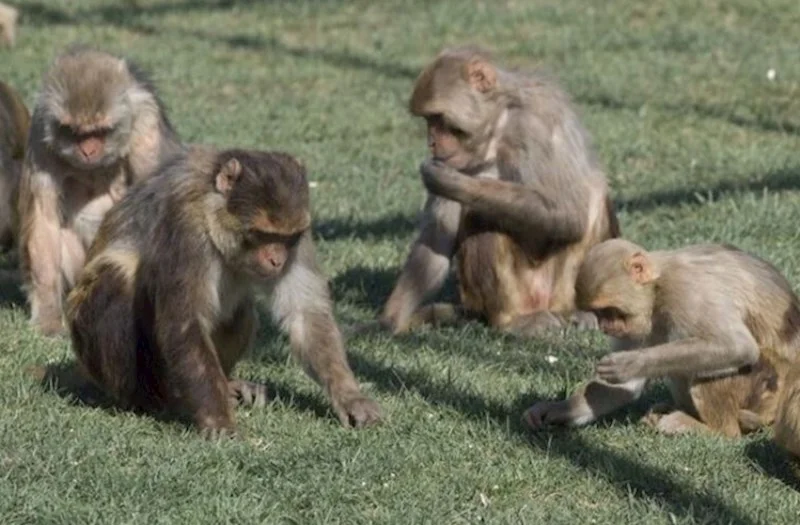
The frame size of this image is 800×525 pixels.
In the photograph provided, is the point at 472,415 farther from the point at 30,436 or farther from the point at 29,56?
the point at 29,56

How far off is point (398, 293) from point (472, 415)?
2263mm

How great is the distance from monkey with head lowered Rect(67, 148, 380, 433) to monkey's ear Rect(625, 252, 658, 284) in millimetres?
1121

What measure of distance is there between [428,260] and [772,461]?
3.21 metres

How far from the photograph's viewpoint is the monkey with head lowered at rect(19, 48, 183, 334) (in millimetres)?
9469

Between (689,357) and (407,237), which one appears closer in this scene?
(689,357)

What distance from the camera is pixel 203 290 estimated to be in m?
7.60

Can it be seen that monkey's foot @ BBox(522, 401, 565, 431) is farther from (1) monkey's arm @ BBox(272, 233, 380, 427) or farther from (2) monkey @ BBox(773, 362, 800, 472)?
(2) monkey @ BBox(773, 362, 800, 472)

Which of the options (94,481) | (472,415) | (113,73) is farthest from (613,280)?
(113,73)

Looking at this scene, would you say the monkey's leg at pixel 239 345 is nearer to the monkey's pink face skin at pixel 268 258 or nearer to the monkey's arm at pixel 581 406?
the monkey's pink face skin at pixel 268 258

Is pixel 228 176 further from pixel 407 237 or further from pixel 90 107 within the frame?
pixel 407 237

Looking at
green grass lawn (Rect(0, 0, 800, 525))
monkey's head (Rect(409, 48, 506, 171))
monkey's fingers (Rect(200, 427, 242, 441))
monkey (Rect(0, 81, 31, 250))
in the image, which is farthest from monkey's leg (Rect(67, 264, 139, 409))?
monkey (Rect(0, 81, 31, 250))

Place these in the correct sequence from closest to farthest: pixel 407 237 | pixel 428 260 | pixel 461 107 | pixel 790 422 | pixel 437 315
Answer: pixel 790 422, pixel 461 107, pixel 437 315, pixel 428 260, pixel 407 237

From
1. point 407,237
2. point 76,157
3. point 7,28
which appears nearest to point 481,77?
point 407,237

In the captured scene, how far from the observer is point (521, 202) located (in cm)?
958
